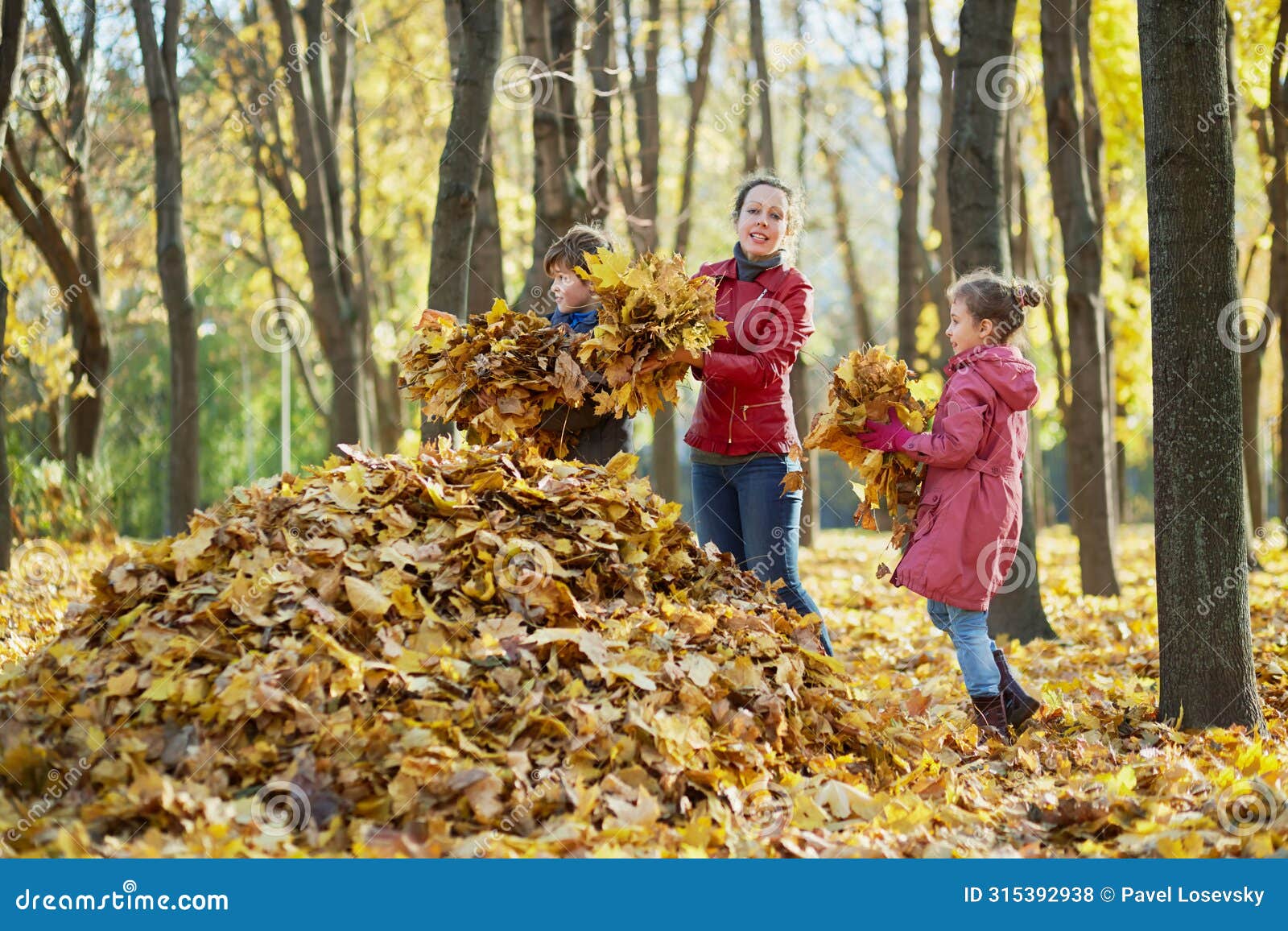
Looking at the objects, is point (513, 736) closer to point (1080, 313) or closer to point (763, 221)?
point (763, 221)

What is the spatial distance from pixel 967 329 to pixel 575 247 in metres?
1.49

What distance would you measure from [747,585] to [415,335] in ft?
5.15

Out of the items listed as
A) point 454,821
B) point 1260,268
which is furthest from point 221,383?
point 454,821

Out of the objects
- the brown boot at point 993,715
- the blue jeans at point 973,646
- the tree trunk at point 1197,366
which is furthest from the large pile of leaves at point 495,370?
the tree trunk at point 1197,366

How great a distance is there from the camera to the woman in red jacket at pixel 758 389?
4340 mm

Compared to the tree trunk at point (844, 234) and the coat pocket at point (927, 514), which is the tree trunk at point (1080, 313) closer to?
the coat pocket at point (927, 514)

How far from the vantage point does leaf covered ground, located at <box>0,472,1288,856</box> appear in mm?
3033

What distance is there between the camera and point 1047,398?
17344 mm

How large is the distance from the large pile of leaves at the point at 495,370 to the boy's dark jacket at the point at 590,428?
0.25ft

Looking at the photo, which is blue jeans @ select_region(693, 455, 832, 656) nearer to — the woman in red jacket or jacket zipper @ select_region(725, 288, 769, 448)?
the woman in red jacket

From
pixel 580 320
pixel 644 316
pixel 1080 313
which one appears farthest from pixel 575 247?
pixel 1080 313

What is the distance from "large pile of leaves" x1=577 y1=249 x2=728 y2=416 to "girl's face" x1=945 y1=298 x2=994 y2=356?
0.87 m

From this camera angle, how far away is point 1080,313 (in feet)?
26.6
